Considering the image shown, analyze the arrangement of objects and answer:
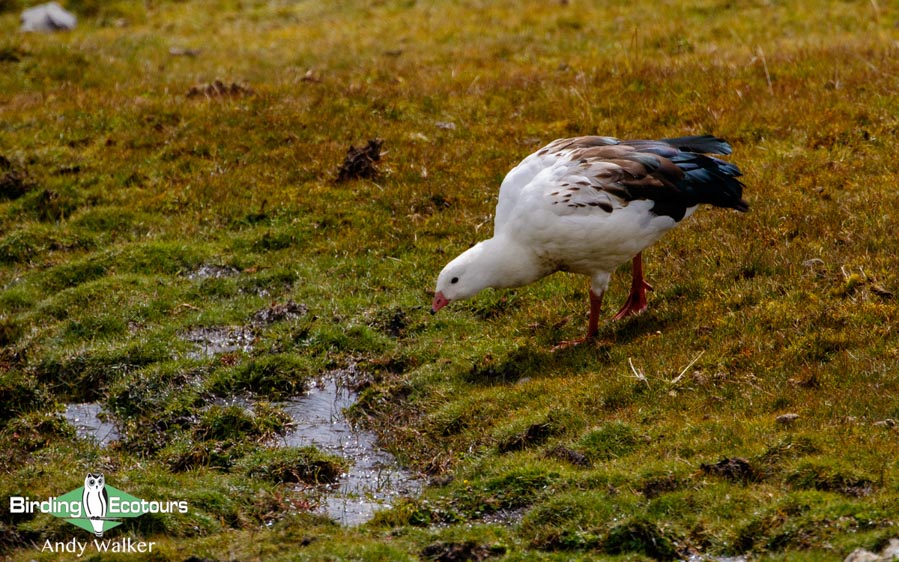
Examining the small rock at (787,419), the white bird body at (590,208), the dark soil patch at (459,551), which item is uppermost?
the white bird body at (590,208)

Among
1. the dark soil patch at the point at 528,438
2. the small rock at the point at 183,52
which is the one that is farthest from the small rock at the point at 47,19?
the dark soil patch at the point at 528,438

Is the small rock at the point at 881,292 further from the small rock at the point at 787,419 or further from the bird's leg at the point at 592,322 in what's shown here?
the bird's leg at the point at 592,322

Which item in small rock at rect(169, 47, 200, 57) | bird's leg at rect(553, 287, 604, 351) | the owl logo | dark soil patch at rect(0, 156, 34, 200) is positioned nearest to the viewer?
the owl logo

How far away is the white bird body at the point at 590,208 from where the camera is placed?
34.5ft

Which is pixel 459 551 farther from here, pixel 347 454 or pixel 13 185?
pixel 13 185

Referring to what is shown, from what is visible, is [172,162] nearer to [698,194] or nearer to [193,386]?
[193,386]

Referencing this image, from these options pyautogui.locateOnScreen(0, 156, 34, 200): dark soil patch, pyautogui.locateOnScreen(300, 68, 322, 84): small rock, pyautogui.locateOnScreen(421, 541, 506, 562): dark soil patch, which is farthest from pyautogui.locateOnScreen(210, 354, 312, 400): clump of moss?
pyautogui.locateOnScreen(300, 68, 322, 84): small rock

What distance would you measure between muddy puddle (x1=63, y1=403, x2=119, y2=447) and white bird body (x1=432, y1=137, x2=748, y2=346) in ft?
11.4

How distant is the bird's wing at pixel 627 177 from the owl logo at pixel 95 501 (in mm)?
4913

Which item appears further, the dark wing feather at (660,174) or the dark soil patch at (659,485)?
the dark wing feather at (660,174)

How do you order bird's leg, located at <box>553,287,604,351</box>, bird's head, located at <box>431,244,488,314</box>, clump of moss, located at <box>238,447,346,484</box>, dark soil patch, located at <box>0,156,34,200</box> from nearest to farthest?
1. clump of moss, located at <box>238,447,346,484</box>
2. bird's head, located at <box>431,244,488,314</box>
3. bird's leg, located at <box>553,287,604,351</box>
4. dark soil patch, located at <box>0,156,34,200</box>

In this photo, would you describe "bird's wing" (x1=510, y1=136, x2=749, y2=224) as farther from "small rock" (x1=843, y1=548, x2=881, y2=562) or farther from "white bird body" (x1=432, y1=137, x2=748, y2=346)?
"small rock" (x1=843, y1=548, x2=881, y2=562)

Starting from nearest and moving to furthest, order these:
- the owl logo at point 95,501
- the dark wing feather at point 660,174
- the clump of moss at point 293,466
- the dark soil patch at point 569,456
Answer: the owl logo at point 95,501, the dark soil patch at point 569,456, the clump of moss at point 293,466, the dark wing feather at point 660,174

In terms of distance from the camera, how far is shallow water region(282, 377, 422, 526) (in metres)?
8.70
